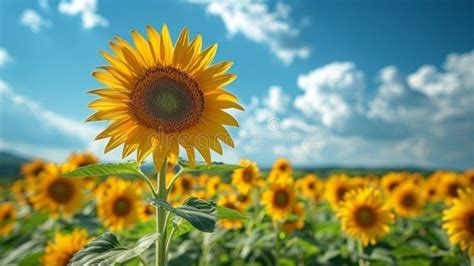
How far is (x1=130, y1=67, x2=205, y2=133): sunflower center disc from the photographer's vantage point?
10.2ft

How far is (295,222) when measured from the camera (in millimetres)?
6949

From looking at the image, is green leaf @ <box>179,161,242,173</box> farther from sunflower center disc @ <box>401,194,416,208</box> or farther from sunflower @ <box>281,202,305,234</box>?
sunflower center disc @ <box>401,194,416,208</box>

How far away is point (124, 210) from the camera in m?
6.74

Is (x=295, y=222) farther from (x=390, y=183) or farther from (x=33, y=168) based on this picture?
(x=33, y=168)

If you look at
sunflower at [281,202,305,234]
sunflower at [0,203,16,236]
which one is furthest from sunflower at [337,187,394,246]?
sunflower at [0,203,16,236]

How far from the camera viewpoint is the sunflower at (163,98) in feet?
9.78

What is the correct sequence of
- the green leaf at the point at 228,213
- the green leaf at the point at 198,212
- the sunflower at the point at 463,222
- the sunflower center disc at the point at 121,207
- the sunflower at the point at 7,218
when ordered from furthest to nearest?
the sunflower at the point at 7,218, the sunflower center disc at the point at 121,207, the sunflower at the point at 463,222, the green leaf at the point at 228,213, the green leaf at the point at 198,212

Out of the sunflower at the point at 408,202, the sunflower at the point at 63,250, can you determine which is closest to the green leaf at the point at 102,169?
the sunflower at the point at 63,250

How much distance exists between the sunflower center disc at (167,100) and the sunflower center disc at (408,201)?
26.8 feet

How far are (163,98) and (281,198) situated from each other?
405 cm

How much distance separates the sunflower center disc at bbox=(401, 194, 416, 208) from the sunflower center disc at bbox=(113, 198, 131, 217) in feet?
21.1

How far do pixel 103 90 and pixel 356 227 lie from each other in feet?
14.5

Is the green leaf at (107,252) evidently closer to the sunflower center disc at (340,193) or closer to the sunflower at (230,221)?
the sunflower at (230,221)

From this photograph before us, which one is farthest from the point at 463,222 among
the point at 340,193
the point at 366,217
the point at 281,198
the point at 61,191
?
the point at 61,191
